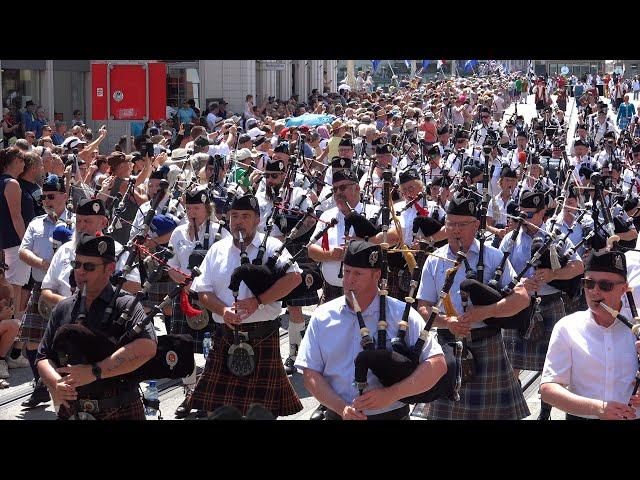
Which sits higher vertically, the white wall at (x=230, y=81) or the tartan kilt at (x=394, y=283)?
the white wall at (x=230, y=81)

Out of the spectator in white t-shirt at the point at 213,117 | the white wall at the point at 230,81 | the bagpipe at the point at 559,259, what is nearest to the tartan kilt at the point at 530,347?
the bagpipe at the point at 559,259

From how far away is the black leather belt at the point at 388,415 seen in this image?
4159 mm

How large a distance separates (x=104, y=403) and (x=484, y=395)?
1.97 m

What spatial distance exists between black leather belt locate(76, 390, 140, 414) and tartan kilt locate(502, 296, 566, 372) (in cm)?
286

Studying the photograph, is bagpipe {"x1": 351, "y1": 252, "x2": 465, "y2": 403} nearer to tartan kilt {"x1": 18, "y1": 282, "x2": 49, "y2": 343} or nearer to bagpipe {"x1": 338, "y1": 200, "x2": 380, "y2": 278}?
bagpipe {"x1": 338, "y1": 200, "x2": 380, "y2": 278}

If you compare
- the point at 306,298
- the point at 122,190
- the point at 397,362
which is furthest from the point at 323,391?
the point at 122,190

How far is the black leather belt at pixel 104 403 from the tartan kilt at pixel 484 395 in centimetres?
160

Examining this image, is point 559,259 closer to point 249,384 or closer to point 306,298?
point 249,384

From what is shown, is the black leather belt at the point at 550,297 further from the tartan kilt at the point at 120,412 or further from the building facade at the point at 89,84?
the building facade at the point at 89,84

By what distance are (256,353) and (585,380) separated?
213cm

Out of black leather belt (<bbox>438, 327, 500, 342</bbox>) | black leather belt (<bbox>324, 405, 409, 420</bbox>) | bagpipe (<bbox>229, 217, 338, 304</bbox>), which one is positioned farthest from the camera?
bagpipe (<bbox>229, 217, 338, 304</bbox>)

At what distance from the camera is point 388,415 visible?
4.20 metres

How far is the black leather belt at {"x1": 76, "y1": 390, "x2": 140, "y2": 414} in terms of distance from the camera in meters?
4.48

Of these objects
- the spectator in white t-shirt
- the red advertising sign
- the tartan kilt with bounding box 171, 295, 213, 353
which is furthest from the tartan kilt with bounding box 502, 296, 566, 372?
the spectator in white t-shirt
